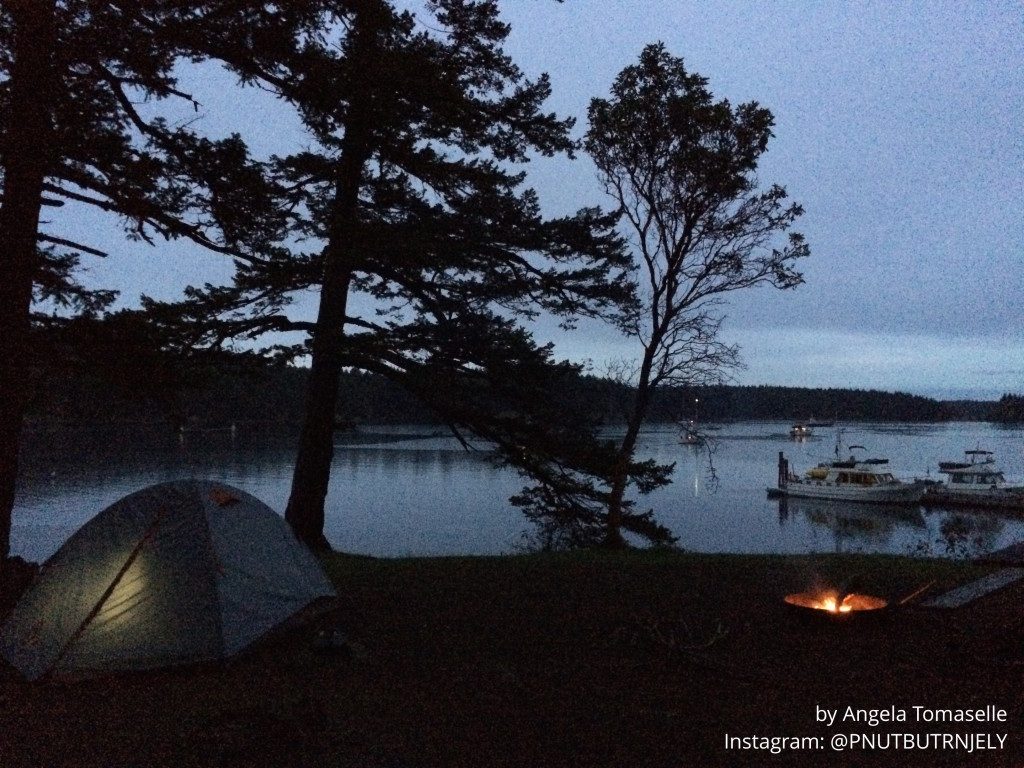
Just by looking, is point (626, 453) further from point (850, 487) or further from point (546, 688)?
point (850, 487)

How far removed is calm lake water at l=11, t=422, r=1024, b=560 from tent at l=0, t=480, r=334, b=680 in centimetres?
774

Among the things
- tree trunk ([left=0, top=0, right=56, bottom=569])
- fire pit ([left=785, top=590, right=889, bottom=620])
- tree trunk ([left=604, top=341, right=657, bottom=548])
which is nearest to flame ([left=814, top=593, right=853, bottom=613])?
fire pit ([left=785, top=590, right=889, bottom=620])

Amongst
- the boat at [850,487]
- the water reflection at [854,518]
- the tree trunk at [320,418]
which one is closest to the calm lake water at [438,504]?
the water reflection at [854,518]

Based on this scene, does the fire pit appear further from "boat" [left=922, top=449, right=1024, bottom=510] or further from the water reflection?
"boat" [left=922, top=449, right=1024, bottom=510]

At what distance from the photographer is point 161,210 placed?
29.8ft

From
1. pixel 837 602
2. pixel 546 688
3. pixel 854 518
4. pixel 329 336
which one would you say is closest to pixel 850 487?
pixel 854 518

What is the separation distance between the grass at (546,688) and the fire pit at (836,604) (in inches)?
5.2

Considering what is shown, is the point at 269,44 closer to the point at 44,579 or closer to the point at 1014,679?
the point at 44,579

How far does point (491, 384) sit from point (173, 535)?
762cm

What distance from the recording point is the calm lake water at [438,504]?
28953 millimetres

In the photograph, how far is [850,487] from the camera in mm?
50531

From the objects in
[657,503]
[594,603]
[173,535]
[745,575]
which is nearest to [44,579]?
[173,535]

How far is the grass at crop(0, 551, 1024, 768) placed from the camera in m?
4.81

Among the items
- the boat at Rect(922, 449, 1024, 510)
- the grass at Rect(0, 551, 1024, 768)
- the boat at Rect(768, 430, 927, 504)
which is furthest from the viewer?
the boat at Rect(768, 430, 927, 504)
